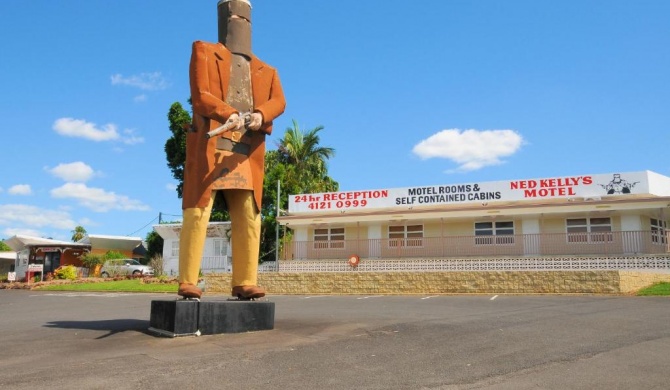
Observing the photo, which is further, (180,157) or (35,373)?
(180,157)

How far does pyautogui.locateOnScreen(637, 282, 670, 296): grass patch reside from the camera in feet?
55.9

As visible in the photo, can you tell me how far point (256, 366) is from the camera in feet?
18.0

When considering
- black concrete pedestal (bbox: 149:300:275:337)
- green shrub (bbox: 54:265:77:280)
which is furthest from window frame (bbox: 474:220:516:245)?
green shrub (bbox: 54:265:77:280)

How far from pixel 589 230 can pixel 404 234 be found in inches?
331

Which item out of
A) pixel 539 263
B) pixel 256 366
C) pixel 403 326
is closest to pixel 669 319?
pixel 403 326

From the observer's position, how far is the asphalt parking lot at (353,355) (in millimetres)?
4949

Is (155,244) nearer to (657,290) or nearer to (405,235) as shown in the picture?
(405,235)

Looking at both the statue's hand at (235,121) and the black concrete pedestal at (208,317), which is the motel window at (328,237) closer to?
the black concrete pedestal at (208,317)

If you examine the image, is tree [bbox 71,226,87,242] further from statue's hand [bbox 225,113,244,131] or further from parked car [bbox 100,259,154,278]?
statue's hand [bbox 225,113,244,131]

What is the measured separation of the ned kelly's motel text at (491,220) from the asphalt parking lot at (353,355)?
46.6ft

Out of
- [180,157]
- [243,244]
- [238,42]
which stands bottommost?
[243,244]

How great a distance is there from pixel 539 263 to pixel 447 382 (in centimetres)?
1772

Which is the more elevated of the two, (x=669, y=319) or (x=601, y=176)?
(x=601, y=176)

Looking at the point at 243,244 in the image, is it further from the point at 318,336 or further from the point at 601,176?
the point at 601,176
